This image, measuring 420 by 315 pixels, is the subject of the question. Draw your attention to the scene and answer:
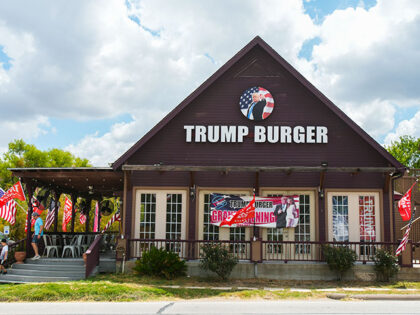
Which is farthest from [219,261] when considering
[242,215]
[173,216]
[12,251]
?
[12,251]

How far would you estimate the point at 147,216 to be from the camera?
1736 centimetres

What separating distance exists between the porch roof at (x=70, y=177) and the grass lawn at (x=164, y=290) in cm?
429

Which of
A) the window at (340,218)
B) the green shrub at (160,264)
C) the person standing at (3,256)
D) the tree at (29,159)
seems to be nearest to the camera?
the green shrub at (160,264)

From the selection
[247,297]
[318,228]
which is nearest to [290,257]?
[318,228]

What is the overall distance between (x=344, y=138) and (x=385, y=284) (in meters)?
5.62

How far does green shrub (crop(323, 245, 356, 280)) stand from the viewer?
15.2m

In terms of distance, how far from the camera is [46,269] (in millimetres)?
15711

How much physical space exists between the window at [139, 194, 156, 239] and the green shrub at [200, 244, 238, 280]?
288 cm

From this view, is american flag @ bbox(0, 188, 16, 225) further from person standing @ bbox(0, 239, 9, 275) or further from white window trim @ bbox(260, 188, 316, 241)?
white window trim @ bbox(260, 188, 316, 241)

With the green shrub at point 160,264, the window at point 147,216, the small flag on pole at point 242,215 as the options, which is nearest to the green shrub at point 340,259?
the small flag on pole at point 242,215

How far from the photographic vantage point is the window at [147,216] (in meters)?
17.2

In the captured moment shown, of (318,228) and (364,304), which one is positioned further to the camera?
(318,228)

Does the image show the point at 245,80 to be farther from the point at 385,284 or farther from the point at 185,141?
the point at 385,284

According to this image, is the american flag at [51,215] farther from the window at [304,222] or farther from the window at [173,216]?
the window at [304,222]
